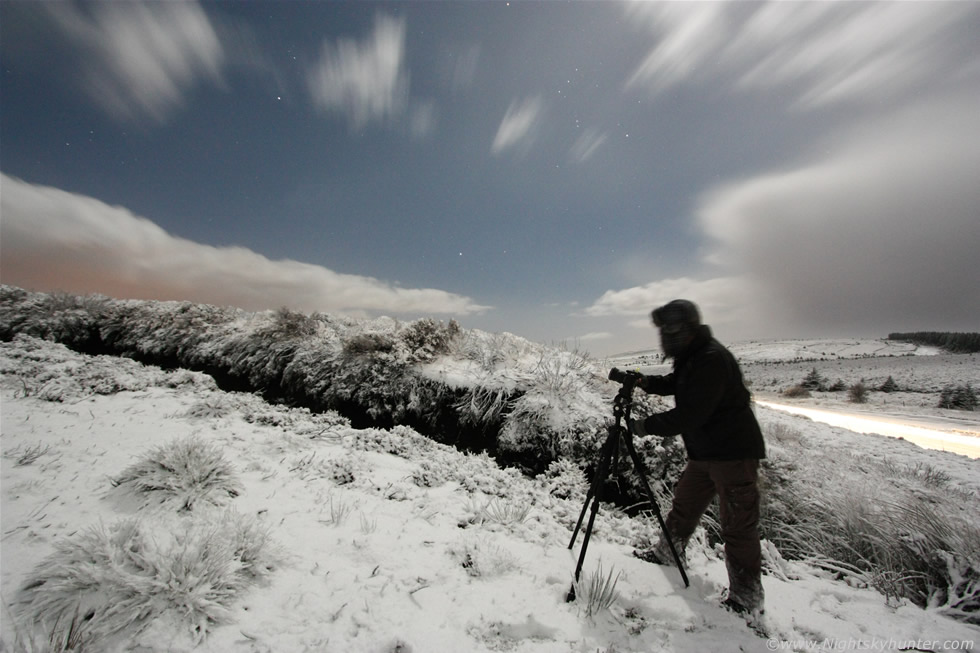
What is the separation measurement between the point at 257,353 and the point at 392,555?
29.8ft

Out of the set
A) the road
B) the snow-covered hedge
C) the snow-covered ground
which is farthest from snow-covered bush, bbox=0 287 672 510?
the road

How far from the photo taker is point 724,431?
274cm

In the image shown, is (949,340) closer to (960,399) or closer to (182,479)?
(960,399)

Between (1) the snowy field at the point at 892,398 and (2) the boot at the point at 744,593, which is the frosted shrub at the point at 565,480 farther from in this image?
(2) the boot at the point at 744,593

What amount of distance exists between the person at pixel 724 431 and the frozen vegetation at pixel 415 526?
389 millimetres

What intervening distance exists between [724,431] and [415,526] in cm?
315

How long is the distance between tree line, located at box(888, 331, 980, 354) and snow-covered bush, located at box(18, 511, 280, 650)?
173 ft

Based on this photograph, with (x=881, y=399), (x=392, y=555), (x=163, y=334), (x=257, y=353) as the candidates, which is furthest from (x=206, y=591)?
(x=881, y=399)

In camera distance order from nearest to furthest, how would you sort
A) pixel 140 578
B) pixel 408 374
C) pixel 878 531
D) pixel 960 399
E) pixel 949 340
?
pixel 140 578 → pixel 878 531 → pixel 408 374 → pixel 960 399 → pixel 949 340

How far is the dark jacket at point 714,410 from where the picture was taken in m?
2.68

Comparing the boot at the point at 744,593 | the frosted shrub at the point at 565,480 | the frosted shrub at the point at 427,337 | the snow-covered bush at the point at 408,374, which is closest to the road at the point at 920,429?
the snow-covered bush at the point at 408,374

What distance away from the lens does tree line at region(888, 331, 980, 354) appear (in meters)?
34.0

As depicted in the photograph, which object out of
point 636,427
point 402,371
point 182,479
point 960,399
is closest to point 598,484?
point 636,427

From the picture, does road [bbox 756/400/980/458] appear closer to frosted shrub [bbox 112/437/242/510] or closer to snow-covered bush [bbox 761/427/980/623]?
snow-covered bush [bbox 761/427/980/623]
